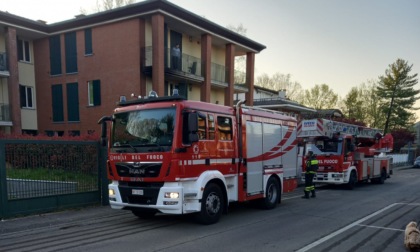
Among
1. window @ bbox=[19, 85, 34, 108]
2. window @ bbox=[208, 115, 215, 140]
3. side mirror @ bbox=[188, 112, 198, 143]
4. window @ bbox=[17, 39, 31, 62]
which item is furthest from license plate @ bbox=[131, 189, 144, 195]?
window @ bbox=[17, 39, 31, 62]

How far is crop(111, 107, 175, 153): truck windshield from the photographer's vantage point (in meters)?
7.34

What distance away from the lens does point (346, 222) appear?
833cm

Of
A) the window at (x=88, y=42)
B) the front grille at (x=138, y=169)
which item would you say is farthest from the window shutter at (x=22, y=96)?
the front grille at (x=138, y=169)

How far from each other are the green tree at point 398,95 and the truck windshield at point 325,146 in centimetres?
4218

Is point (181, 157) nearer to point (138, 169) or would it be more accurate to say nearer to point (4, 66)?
point (138, 169)

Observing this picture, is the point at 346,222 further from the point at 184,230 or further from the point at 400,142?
the point at 400,142

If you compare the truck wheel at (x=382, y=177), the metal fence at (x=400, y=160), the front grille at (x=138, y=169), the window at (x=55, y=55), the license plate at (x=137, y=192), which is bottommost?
the metal fence at (x=400, y=160)

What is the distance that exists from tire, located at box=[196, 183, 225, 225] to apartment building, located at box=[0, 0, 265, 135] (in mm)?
13050

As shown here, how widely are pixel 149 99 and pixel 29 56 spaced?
22.5m

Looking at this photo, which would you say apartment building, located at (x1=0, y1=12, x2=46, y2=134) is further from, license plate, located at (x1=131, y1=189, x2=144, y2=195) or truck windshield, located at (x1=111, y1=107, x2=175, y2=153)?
license plate, located at (x1=131, y1=189, x2=144, y2=195)

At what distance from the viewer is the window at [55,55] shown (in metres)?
25.0

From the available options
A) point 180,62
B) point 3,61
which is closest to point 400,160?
point 180,62

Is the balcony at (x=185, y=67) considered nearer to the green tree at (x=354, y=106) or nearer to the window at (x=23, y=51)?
the window at (x=23, y=51)

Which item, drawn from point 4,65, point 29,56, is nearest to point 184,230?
point 4,65
